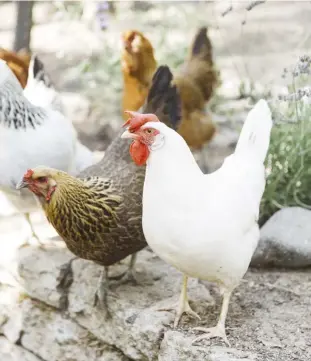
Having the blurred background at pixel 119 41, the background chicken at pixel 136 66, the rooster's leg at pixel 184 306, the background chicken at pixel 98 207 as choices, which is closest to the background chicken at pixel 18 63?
the background chicken at pixel 136 66

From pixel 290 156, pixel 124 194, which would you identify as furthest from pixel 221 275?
pixel 290 156

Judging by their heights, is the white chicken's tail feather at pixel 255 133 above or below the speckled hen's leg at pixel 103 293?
above

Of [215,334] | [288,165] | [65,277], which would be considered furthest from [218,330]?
[288,165]

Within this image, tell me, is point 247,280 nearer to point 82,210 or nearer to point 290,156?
point 290,156

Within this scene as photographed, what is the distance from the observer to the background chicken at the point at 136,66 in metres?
3.70

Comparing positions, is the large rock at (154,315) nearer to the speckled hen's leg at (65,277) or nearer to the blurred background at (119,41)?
the speckled hen's leg at (65,277)

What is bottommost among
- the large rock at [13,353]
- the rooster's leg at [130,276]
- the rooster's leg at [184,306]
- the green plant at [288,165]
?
the large rock at [13,353]

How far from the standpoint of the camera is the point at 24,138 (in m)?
2.79

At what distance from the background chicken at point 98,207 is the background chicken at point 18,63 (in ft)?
3.48

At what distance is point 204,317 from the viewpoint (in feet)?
8.14

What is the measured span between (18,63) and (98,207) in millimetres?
1405

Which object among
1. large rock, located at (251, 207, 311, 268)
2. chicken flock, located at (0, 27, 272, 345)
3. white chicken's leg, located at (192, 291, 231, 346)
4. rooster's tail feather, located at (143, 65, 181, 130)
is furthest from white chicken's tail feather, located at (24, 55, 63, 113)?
white chicken's leg, located at (192, 291, 231, 346)

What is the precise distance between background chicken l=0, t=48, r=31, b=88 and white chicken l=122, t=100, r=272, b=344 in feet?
4.80

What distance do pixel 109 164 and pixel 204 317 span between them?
27.5 inches
